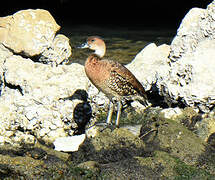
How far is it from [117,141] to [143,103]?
1.75 meters

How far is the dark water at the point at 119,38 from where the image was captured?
11734 millimetres

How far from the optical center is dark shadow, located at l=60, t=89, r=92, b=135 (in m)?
7.08

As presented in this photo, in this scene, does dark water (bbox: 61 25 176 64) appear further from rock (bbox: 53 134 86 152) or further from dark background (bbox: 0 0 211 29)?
rock (bbox: 53 134 86 152)

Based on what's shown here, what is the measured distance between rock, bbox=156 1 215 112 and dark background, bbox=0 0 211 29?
949 cm

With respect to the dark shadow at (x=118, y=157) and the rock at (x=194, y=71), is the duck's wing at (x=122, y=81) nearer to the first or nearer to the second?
the rock at (x=194, y=71)

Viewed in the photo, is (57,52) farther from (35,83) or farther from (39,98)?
(39,98)

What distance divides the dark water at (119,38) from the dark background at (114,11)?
1443 millimetres

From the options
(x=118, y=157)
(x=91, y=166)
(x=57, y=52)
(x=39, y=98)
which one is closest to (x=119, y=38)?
(x=57, y=52)

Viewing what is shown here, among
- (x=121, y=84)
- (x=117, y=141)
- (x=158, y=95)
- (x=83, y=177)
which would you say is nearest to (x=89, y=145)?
(x=117, y=141)

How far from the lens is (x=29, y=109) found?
22.0ft

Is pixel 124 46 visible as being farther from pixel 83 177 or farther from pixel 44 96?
pixel 83 177

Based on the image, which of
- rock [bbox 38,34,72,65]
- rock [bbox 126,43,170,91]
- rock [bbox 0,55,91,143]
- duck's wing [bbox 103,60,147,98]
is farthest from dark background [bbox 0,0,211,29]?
duck's wing [bbox 103,60,147,98]

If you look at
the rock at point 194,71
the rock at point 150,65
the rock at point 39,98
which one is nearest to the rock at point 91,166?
the rock at point 39,98

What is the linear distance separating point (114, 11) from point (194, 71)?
50.7ft
